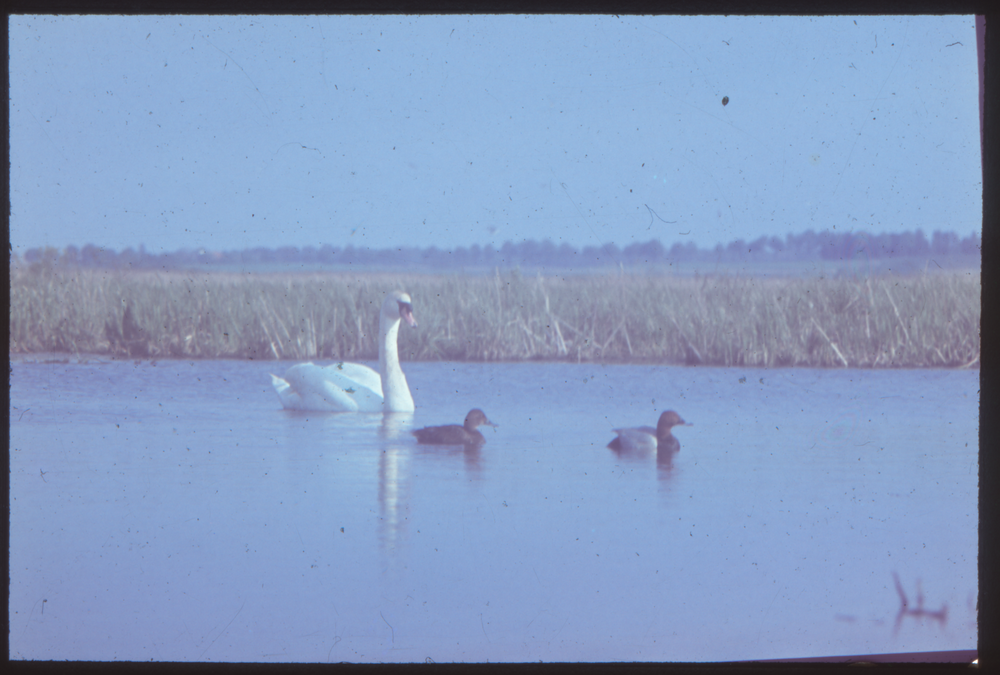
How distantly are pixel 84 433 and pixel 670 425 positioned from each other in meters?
1.04

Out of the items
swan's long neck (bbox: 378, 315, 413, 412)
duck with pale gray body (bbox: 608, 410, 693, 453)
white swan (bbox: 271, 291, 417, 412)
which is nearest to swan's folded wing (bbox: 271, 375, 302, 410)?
white swan (bbox: 271, 291, 417, 412)

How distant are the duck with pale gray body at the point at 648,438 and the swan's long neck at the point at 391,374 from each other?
1.23 ft

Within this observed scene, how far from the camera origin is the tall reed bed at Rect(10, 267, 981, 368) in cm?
133

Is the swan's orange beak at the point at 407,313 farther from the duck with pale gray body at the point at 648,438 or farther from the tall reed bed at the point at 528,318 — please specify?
the duck with pale gray body at the point at 648,438

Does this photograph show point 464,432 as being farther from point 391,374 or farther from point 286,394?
point 286,394

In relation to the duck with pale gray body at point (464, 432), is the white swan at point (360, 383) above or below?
above

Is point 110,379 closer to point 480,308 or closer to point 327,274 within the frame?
point 327,274

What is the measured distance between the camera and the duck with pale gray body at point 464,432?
4.38 ft

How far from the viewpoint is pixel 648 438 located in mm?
1342

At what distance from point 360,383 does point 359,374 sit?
0.03m

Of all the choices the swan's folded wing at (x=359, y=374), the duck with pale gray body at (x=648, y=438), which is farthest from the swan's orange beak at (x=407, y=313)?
the duck with pale gray body at (x=648, y=438)

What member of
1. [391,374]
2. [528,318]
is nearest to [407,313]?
[391,374]

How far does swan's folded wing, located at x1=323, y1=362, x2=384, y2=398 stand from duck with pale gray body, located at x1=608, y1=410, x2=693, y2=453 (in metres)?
0.43

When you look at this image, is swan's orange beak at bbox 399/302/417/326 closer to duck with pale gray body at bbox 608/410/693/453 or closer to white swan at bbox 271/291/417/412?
white swan at bbox 271/291/417/412
